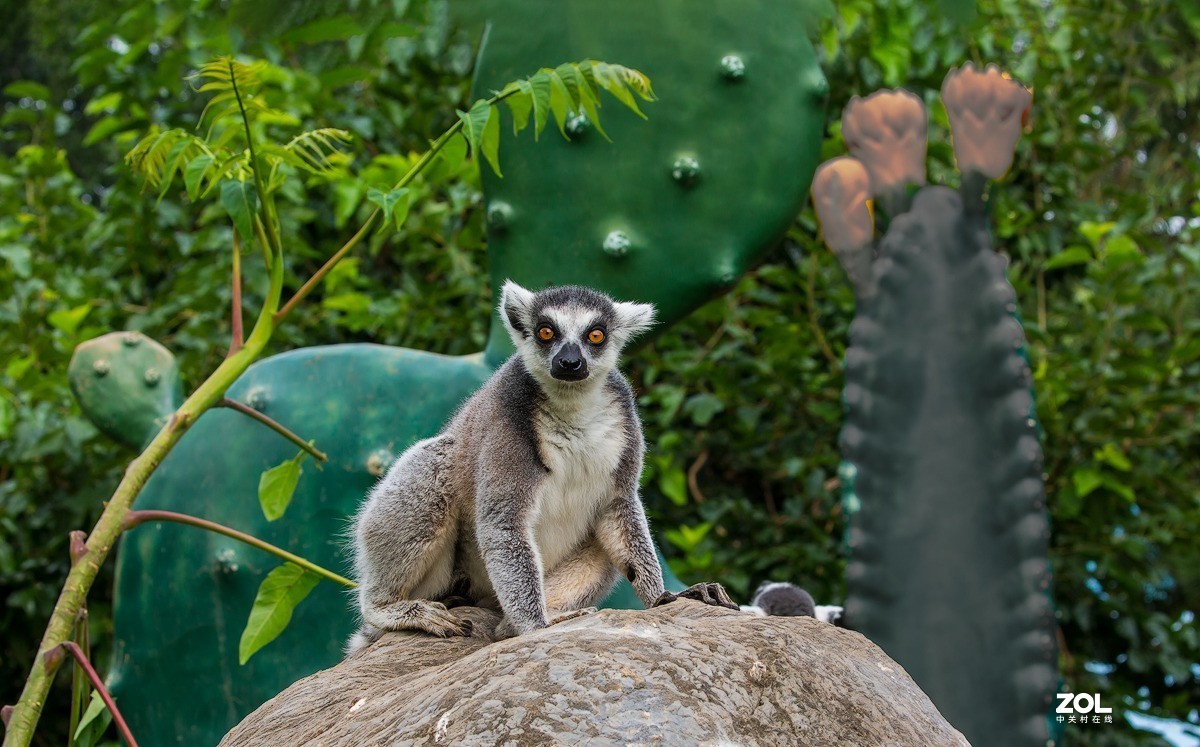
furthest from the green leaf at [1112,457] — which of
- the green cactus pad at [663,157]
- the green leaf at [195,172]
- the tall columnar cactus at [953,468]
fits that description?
the green leaf at [195,172]

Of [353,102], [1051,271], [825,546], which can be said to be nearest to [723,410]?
[825,546]

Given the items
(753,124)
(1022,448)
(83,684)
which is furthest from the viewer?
(753,124)

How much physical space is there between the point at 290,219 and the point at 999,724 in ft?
9.59

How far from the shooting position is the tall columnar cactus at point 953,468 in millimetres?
2631

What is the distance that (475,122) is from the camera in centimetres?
221

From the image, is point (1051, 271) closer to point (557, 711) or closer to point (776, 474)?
point (776, 474)

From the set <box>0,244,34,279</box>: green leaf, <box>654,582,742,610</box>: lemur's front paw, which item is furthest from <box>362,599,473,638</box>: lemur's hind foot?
<box>0,244,34,279</box>: green leaf

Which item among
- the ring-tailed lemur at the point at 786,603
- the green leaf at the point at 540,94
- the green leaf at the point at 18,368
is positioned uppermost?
the green leaf at the point at 540,94

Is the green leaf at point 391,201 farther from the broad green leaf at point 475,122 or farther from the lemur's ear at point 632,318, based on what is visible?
the lemur's ear at point 632,318

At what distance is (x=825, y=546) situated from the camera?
4.32 meters

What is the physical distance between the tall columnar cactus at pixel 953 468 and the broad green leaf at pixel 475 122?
1.01m

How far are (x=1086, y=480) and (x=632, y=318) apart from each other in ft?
7.51

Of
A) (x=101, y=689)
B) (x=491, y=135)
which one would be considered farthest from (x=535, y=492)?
(x=101, y=689)

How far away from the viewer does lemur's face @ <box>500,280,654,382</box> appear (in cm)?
231
